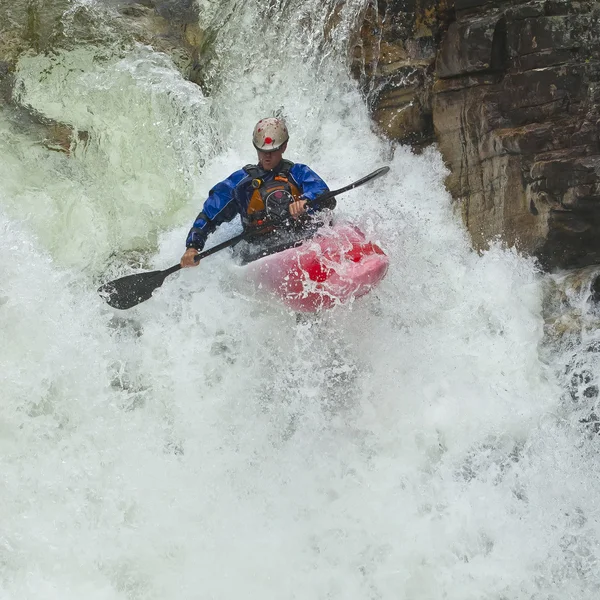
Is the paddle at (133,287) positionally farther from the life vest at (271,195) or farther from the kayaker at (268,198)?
the life vest at (271,195)

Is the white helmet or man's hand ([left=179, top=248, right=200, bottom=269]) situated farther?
man's hand ([left=179, top=248, right=200, bottom=269])

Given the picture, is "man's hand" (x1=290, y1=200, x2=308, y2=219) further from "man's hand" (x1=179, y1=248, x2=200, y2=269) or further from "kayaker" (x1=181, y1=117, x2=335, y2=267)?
"man's hand" (x1=179, y1=248, x2=200, y2=269)

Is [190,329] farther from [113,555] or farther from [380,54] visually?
[380,54]

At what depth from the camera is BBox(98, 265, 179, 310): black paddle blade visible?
15.1 feet

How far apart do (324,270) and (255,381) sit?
33.8 inches

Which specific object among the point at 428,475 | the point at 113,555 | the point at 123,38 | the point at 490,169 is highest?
the point at 123,38

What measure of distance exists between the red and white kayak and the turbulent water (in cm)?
24

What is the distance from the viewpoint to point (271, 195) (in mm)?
4387

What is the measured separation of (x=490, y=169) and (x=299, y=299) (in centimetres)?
153

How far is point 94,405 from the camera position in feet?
14.6

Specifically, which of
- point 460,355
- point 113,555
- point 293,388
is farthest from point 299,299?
point 113,555

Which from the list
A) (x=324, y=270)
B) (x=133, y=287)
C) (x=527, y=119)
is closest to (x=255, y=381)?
(x=324, y=270)

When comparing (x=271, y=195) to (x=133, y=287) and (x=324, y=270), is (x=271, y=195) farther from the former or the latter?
(x=133, y=287)

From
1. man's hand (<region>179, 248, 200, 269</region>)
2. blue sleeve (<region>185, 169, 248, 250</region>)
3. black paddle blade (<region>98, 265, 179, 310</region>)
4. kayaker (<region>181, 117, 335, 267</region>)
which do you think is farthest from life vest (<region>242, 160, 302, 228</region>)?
black paddle blade (<region>98, 265, 179, 310</region>)
